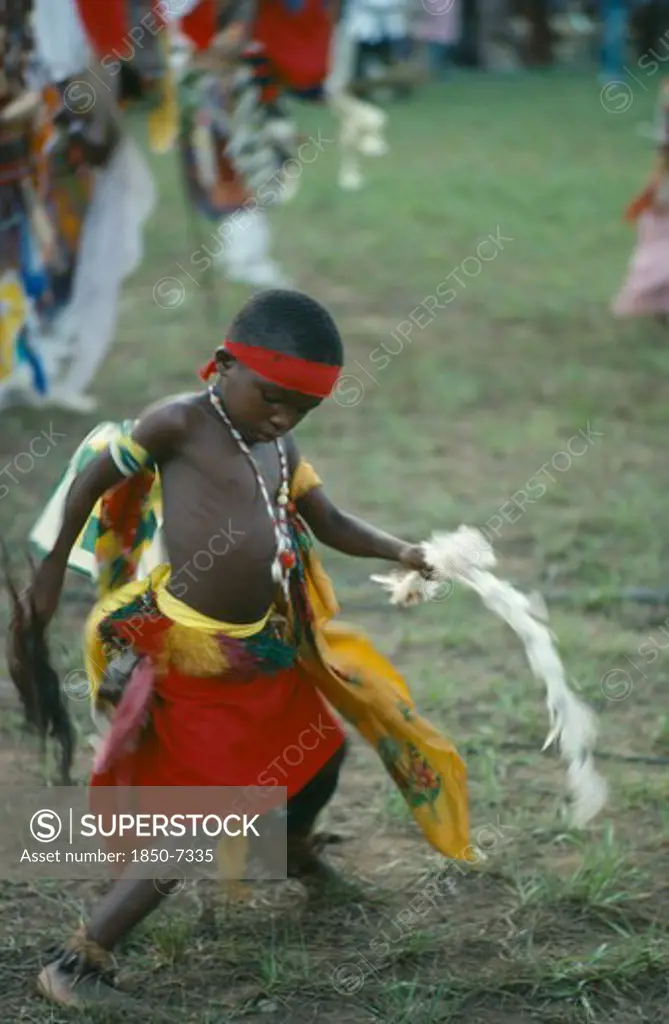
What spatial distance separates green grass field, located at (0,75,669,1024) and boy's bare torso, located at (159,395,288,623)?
0.60m

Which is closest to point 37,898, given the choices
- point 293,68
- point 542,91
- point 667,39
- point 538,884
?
point 538,884

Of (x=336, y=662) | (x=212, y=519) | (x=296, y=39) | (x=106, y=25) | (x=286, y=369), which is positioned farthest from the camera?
(x=296, y=39)

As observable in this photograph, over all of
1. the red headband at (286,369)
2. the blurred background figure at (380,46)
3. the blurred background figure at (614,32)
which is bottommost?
the blurred background figure at (614,32)

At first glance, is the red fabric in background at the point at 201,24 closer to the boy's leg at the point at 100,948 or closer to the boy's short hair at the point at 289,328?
the boy's short hair at the point at 289,328

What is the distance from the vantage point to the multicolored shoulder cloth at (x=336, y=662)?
2.71 m

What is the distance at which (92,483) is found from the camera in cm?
256

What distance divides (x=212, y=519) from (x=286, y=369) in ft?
0.93

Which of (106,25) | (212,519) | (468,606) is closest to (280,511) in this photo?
(212,519)

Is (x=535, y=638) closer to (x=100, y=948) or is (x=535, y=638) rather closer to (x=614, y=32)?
(x=100, y=948)

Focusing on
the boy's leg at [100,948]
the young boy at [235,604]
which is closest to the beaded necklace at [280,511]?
the young boy at [235,604]

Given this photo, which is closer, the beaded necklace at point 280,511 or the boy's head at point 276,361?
the boy's head at point 276,361

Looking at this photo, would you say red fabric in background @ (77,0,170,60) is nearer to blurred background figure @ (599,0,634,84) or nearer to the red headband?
the red headband

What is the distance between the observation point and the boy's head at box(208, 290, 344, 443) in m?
2.48

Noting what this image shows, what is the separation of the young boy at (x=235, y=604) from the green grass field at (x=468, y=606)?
219 mm
